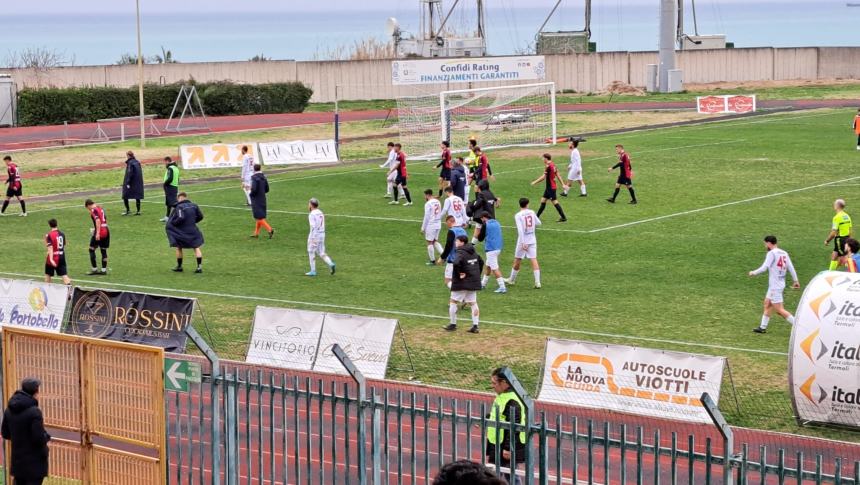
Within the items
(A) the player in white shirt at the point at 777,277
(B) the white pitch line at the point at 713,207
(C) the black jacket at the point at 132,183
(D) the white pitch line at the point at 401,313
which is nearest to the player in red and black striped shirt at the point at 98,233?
(D) the white pitch line at the point at 401,313

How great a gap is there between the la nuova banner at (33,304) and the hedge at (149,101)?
49355mm

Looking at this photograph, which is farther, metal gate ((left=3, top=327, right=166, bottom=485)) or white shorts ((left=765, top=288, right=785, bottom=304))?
white shorts ((left=765, top=288, right=785, bottom=304))

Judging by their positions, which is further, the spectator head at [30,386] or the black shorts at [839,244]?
the black shorts at [839,244]

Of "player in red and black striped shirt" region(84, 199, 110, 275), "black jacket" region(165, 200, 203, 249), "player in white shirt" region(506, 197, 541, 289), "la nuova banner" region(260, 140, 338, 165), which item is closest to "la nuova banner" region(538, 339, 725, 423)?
"player in white shirt" region(506, 197, 541, 289)

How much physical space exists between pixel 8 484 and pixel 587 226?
72.9ft

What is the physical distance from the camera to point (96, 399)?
12156 millimetres

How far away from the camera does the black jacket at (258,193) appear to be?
3150 centimetres

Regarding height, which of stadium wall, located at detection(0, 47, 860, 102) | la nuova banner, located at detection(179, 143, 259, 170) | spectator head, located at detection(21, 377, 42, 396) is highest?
stadium wall, located at detection(0, 47, 860, 102)

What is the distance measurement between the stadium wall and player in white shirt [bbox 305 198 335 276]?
2123 inches

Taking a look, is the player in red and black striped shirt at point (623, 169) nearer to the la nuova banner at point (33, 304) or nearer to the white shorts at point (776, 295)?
the white shorts at point (776, 295)

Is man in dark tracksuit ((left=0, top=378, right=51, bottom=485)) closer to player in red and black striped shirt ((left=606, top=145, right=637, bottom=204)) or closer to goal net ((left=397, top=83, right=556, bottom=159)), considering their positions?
player in red and black striped shirt ((left=606, top=145, right=637, bottom=204))

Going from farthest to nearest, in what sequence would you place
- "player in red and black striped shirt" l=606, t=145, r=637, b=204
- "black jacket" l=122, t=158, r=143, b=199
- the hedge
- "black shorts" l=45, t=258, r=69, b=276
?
the hedge
"black jacket" l=122, t=158, r=143, b=199
"player in red and black striped shirt" l=606, t=145, r=637, b=204
"black shorts" l=45, t=258, r=69, b=276

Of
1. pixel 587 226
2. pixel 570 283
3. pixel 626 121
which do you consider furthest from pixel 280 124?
pixel 570 283

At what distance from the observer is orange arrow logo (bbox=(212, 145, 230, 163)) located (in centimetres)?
4891
